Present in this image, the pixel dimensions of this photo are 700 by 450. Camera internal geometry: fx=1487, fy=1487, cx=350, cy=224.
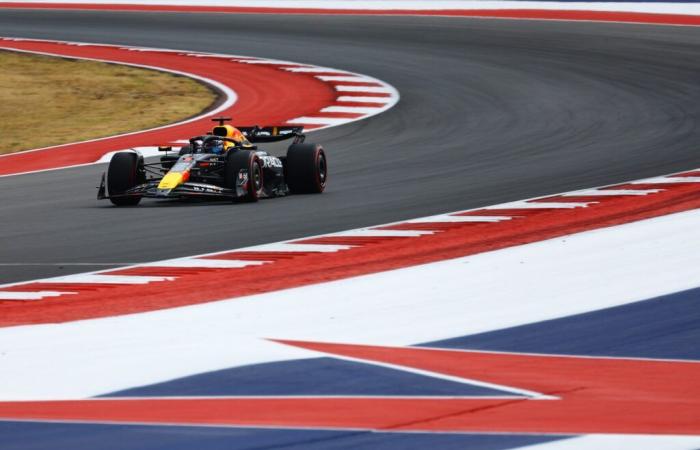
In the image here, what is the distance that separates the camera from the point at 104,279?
440 inches

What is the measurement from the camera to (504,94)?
25078 millimetres

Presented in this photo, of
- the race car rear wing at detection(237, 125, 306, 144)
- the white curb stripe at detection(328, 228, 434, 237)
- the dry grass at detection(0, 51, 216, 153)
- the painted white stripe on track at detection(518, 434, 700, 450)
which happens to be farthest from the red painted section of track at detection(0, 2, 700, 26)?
the painted white stripe on track at detection(518, 434, 700, 450)

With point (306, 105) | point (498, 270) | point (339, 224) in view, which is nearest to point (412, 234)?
point (339, 224)

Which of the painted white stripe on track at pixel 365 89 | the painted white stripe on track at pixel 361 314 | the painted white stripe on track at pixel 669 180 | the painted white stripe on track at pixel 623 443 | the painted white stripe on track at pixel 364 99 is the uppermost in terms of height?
the painted white stripe on track at pixel 623 443

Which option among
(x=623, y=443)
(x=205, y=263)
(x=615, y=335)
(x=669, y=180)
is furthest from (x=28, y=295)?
(x=669, y=180)

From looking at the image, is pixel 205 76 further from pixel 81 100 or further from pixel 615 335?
pixel 615 335

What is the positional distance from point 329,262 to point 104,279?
5.82 ft

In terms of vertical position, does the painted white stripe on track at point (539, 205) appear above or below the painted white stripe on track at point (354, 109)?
above

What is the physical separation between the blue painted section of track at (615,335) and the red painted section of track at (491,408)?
0.48 metres

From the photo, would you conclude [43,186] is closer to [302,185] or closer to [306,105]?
[302,185]

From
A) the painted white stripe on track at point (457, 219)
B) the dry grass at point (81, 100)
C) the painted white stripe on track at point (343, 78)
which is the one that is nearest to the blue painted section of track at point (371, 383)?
the painted white stripe on track at point (457, 219)

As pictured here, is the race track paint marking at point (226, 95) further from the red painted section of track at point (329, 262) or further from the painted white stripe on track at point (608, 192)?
the red painted section of track at point (329, 262)

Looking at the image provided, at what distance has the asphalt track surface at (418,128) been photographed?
13758 mm

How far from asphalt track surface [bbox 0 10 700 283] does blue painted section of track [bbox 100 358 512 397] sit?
4.06 m
